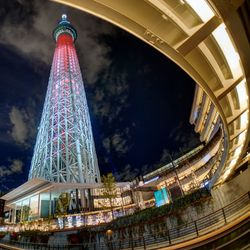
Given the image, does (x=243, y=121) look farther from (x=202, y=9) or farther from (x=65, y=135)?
(x=65, y=135)

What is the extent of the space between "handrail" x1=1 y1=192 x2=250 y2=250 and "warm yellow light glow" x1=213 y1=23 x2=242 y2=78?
33.1 ft

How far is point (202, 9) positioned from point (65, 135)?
5235cm

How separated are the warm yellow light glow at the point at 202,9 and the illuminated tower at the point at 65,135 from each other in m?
45.7

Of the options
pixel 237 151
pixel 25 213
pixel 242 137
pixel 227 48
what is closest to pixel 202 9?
pixel 227 48

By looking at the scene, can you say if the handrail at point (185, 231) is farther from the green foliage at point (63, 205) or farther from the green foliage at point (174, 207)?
the green foliage at point (63, 205)

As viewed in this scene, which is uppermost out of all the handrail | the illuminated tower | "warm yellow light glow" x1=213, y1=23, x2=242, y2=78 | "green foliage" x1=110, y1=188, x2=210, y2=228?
the illuminated tower

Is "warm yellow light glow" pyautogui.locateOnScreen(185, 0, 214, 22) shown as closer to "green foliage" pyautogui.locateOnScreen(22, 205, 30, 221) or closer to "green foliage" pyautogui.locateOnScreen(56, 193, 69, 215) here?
"green foliage" pyautogui.locateOnScreen(56, 193, 69, 215)

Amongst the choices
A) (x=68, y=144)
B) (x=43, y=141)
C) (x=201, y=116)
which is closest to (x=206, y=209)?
(x=201, y=116)

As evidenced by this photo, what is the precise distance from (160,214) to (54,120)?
43.9 metres

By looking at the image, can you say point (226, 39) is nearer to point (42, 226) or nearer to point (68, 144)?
point (42, 226)

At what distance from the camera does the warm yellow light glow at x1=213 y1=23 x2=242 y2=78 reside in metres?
4.25

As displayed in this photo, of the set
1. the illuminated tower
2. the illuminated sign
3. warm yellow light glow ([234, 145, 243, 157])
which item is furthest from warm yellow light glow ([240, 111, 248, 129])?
the illuminated tower

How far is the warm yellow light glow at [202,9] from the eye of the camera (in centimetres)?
354

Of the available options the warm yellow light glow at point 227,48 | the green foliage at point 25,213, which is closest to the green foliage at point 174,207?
the warm yellow light glow at point 227,48
